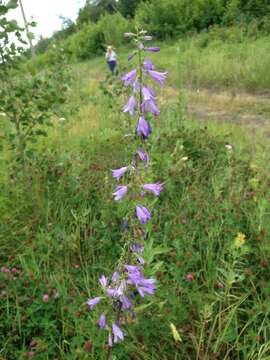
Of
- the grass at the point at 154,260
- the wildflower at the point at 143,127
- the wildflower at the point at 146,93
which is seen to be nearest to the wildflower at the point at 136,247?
the grass at the point at 154,260

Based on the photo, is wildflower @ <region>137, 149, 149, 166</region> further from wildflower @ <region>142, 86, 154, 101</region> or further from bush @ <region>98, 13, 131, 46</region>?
bush @ <region>98, 13, 131, 46</region>

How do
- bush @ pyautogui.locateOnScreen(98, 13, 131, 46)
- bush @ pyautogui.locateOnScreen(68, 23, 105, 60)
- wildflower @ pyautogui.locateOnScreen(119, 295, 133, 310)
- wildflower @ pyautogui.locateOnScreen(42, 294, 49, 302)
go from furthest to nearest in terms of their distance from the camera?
bush @ pyautogui.locateOnScreen(68, 23, 105, 60) → bush @ pyautogui.locateOnScreen(98, 13, 131, 46) → wildflower @ pyautogui.locateOnScreen(42, 294, 49, 302) → wildflower @ pyautogui.locateOnScreen(119, 295, 133, 310)

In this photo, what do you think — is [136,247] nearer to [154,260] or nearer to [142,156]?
[142,156]

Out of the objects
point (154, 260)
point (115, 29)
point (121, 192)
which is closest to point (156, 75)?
point (121, 192)

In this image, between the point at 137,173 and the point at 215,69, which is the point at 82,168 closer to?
the point at 137,173

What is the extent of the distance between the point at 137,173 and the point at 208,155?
255cm

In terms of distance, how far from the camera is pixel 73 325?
78.1 inches

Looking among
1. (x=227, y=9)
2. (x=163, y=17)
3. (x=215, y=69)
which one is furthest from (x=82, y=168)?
(x=163, y=17)

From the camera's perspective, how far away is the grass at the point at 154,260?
186 centimetres

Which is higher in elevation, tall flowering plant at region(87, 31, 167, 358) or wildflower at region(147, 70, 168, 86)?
wildflower at region(147, 70, 168, 86)

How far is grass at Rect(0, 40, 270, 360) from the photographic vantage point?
6.09 ft

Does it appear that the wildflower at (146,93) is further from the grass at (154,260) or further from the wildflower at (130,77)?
the grass at (154,260)

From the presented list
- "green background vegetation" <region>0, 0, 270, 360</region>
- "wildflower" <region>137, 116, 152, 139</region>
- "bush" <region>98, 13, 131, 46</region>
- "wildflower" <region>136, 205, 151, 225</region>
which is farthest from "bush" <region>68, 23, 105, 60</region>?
"wildflower" <region>136, 205, 151, 225</region>

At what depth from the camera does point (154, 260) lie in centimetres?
235
